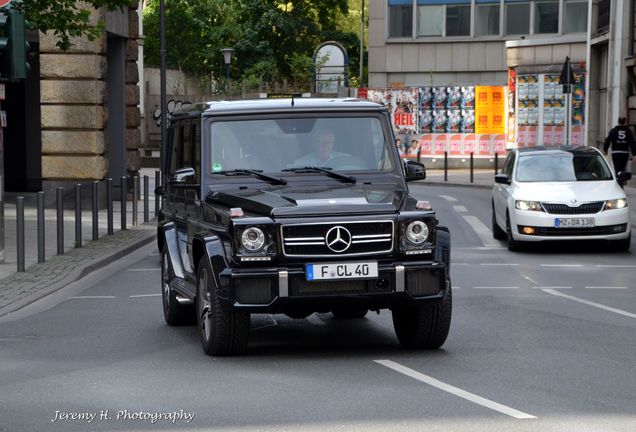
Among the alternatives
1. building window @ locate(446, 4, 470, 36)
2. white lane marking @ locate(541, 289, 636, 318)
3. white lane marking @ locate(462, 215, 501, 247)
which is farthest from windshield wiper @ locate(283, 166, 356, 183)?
building window @ locate(446, 4, 470, 36)

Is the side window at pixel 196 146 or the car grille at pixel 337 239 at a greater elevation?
the side window at pixel 196 146

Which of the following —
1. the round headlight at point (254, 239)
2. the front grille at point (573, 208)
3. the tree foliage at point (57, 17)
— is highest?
the tree foliage at point (57, 17)

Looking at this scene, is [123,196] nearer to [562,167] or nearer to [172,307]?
[562,167]

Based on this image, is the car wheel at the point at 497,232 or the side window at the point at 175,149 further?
the car wheel at the point at 497,232

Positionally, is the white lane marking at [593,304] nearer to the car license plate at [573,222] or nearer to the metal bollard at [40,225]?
the car license plate at [573,222]

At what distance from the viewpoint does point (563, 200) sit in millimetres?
18953

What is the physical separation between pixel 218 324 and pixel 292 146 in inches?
70.0

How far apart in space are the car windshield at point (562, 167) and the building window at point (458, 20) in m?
42.1

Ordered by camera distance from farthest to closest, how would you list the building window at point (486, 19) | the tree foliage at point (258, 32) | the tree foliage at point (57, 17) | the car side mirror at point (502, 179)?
1. the tree foliage at point (258, 32)
2. the building window at point (486, 19)
3. the tree foliage at point (57, 17)
4. the car side mirror at point (502, 179)

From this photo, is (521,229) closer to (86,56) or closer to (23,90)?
(86,56)

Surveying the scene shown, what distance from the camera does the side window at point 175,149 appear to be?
11577 mm

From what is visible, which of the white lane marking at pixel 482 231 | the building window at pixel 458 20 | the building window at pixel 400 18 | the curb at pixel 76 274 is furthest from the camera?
the building window at pixel 400 18

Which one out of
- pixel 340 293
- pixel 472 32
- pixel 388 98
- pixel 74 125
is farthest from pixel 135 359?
pixel 472 32

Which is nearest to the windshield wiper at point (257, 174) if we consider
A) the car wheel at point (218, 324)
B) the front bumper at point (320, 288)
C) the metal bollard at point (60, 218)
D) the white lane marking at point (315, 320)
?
the car wheel at point (218, 324)
